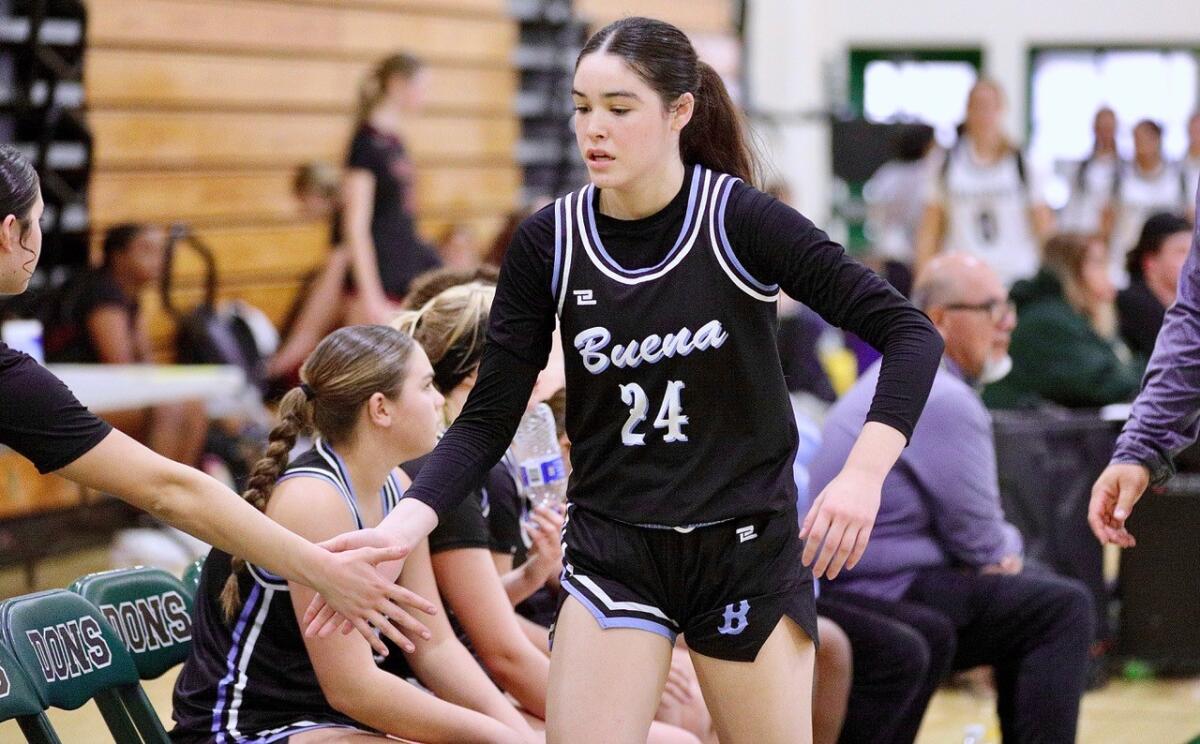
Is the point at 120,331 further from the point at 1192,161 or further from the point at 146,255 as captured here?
the point at 1192,161

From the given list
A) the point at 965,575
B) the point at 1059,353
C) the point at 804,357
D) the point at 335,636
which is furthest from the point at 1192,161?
the point at 335,636

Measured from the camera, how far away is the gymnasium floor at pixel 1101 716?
4145mm

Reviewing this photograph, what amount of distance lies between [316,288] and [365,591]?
5649mm

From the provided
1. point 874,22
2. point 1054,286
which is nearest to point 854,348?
point 1054,286

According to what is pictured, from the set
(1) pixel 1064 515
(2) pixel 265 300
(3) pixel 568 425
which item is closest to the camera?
(3) pixel 568 425

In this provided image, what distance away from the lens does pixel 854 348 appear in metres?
8.72

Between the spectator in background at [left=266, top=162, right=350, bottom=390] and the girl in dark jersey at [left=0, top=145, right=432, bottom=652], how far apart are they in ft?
16.0

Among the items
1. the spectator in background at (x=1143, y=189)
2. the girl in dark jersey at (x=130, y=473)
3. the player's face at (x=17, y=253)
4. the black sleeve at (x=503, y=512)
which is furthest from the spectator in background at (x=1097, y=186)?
the player's face at (x=17, y=253)

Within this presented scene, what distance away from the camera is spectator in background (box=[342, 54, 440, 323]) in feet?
24.1

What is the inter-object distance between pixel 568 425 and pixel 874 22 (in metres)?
14.0

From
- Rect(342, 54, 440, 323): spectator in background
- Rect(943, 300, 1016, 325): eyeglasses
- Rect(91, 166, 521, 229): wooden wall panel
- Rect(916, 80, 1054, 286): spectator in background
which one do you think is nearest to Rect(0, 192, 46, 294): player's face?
Rect(943, 300, 1016, 325): eyeglasses

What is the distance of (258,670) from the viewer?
8.56ft

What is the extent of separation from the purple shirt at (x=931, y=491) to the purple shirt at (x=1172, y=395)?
90 centimetres

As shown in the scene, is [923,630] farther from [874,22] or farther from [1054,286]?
[874,22]
